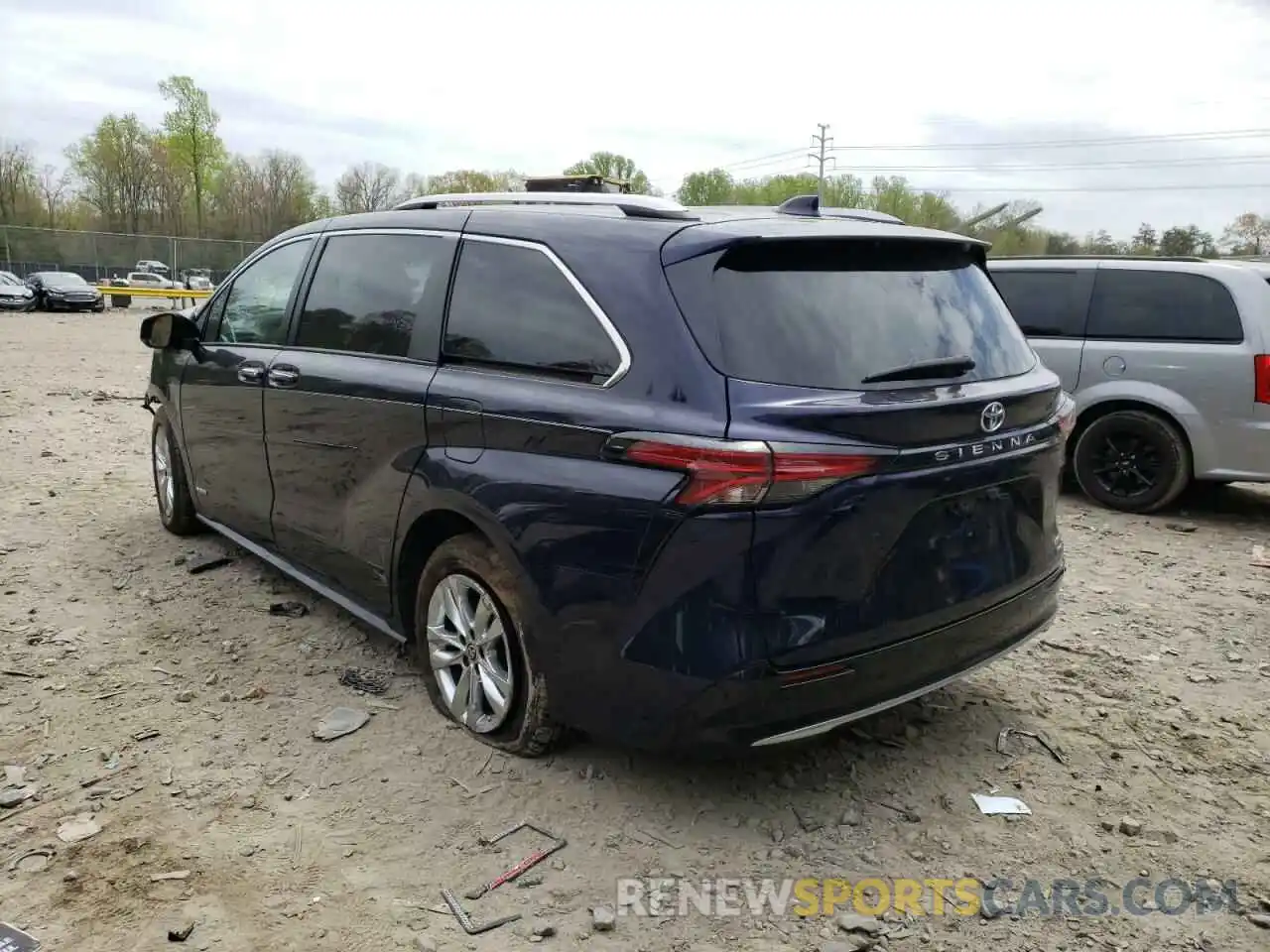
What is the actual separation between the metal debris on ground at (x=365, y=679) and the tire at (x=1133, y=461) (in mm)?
5725

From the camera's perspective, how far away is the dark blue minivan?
274 centimetres

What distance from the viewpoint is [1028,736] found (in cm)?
378

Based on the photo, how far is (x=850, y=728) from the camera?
3.75 metres

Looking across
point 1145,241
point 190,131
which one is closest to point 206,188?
point 190,131

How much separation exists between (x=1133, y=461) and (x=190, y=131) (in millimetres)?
70225

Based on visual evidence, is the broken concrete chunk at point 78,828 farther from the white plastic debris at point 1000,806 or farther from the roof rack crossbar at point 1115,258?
the roof rack crossbar at point 1115,258

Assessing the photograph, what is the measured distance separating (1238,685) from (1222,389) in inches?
134

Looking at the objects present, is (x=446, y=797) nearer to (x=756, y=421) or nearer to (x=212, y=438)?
(x=756, y=421)

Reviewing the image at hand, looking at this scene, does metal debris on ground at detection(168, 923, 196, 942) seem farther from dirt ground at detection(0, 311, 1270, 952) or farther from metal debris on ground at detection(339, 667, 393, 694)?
metal debris on ground at detection(339, 667, 393, 694)

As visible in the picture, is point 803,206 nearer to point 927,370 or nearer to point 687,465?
point 927,370

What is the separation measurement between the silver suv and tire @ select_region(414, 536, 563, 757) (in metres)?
5.77

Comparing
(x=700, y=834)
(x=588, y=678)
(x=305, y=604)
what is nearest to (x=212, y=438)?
(x=305, y=604)

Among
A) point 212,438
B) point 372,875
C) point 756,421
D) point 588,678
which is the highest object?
point 756,421

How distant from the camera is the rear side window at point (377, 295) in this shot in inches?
148
